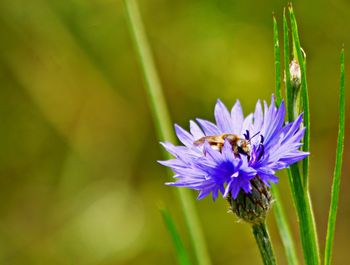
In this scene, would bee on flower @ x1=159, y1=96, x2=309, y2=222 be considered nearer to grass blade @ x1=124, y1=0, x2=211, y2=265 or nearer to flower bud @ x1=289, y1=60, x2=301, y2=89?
flower bud @ x1=289, y1=60, x2=301, y2=89

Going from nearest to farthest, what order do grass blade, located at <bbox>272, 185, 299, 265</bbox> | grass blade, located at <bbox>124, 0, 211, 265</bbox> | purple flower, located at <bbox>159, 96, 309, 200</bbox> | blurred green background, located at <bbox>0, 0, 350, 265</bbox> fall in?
1. purple flower, located at <bbox>159, 96, 309, 200</bbox>
2. grass blade, located at <bbox>272, 185, 299, 265</bbox>
3. grass blade, located at <bbox>124, 0, 211, 265</bbox>
4. blurred green background, located at <bbox>0, 0, 350, 265</bbox>

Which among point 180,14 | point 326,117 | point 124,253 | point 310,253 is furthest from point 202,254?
point 180,14

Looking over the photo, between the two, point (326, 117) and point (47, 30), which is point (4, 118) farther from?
point (326, 117)

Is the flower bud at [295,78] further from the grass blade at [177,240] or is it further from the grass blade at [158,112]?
the grass blade at [158,112]

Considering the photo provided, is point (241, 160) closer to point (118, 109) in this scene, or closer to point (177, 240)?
point (177, 240)

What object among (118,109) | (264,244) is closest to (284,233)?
(264,244)

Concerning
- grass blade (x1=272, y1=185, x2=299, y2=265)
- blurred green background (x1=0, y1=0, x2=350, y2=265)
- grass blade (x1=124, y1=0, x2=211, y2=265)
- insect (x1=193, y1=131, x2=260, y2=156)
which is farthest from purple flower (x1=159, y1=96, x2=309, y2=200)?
blurred green background (x1=0, y1=0, x2=350, y2=265)

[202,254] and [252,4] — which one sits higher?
[252,4]
